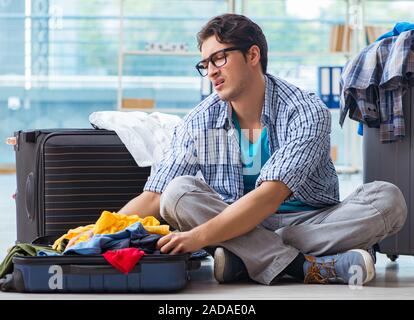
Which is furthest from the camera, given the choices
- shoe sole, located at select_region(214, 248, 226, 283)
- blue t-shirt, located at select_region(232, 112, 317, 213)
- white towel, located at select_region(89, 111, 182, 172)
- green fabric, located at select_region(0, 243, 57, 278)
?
white towel, located at select_region(89, 111, 182, 172)

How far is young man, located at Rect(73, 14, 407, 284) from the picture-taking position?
7.55ft

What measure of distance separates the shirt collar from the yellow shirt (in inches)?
12.9

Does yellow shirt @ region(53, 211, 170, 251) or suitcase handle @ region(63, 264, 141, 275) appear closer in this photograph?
suitcase handle @ region(63, 264, 141, 275)

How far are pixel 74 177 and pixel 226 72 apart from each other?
0.58 metres

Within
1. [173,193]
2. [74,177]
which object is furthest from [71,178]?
[173,193]

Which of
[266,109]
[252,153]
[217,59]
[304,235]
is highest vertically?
[217,59]

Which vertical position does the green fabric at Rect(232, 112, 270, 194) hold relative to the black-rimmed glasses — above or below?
below

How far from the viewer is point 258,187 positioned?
229 cm

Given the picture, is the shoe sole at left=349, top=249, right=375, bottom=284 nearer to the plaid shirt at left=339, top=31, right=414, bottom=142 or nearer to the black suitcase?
the plaid shirt at left=339, top=31, right=414, bottom=142

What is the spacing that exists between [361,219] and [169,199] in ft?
1.60

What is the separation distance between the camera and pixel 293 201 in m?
2.52

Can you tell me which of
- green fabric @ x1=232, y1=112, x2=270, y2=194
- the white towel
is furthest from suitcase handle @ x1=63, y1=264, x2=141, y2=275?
the white towel

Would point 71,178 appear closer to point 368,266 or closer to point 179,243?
point 179,243

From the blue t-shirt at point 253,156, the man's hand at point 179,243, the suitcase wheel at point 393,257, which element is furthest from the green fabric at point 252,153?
the suitcase wheel at point 393,257
